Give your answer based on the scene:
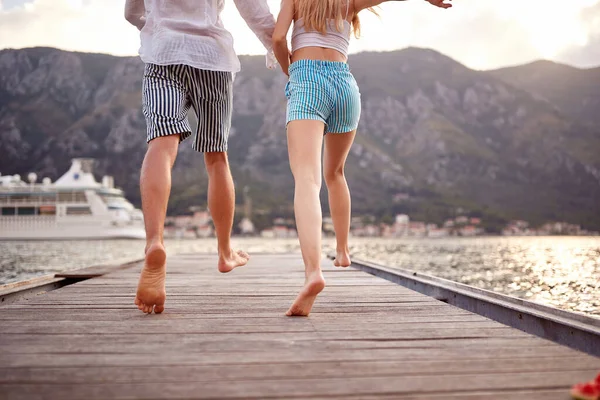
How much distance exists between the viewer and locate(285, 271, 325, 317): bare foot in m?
1.92

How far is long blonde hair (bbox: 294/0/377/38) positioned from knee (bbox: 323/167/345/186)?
0.84 meters

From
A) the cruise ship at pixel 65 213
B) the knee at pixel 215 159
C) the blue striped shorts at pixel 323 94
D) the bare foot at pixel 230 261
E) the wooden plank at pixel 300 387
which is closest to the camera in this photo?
the wooden plank at pixel 300 387

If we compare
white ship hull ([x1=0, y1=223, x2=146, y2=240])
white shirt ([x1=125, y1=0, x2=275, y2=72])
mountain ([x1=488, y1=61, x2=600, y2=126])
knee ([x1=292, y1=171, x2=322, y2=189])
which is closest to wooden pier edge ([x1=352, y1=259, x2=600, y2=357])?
knee ([x1=292, y1=171, x2=322, y2=189])

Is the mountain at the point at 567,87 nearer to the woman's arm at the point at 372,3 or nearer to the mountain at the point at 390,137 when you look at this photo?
the mountain at the point at 390,137

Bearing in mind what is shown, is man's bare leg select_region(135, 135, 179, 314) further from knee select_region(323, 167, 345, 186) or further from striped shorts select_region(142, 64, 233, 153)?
knee select_region(323, 167, 345, 186)

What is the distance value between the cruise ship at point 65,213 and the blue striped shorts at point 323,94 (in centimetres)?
5311

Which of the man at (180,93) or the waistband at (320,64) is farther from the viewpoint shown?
the waistband at (320,64)

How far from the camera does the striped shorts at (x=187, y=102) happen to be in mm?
2273

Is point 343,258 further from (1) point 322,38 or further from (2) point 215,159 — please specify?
(1) point 322,38

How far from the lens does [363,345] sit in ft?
4.91

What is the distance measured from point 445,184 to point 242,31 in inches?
4139

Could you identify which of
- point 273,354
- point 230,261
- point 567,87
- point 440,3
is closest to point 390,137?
point 567,87

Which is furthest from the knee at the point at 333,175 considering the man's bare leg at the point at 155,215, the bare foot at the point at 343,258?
the man's bare leg at the point at 155,215

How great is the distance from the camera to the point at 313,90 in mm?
2260
